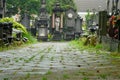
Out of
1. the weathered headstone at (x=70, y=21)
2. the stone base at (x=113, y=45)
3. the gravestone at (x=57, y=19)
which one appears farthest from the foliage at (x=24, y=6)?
the stone base at (x=113, y=45)

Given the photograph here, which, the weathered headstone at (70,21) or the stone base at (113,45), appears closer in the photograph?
the stone base at (113,45)

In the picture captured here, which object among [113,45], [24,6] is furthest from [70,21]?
[113,45]

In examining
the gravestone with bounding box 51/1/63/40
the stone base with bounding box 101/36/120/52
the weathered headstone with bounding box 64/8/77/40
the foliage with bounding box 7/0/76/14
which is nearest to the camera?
the stone base with bounding box 101/36/120/52

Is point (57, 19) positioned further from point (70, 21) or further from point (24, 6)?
point (24, 6)

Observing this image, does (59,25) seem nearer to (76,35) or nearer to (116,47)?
(76,35)

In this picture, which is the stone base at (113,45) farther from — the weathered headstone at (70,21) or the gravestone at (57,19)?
the weathered headstone at (70,21)

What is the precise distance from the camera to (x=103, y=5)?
9312cm

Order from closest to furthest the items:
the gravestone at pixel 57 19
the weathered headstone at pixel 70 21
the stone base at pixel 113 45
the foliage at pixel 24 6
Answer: the stone base at pixel 113 45, the gravestone at pixel 57 19, the weathered headstone at pixel 70 21, the foliage at pixel 24 6

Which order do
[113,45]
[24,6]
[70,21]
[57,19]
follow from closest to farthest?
[113,45] → [57,19] → [70,21] → [24,6]

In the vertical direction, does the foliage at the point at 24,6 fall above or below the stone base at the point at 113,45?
above

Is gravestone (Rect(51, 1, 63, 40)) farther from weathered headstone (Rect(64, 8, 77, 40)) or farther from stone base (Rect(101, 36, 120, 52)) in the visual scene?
stone base (Rect(101, 36, 120, 52))

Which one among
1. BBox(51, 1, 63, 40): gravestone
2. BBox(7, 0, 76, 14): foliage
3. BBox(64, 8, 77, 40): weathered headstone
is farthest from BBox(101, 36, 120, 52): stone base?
BBox(7, 0, 76, 14): foliage

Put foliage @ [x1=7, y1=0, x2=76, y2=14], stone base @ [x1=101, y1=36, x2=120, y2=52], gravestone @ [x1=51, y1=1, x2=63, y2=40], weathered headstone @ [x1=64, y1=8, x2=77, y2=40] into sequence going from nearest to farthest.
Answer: stone base @ [x1=101, y1=36, x2=120, y2=52] → gravestone @ [x1=51, y1=1, x2=63, y2=40] → weathered headstone @ [x1=64, y1=8, x2=77, y2=40] → foliage @ [x1=7, y1=0, x2=76, y2=14]

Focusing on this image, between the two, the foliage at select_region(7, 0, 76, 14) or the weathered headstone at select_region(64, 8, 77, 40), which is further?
the foliage at select_region(7, 0, 76, 14)
